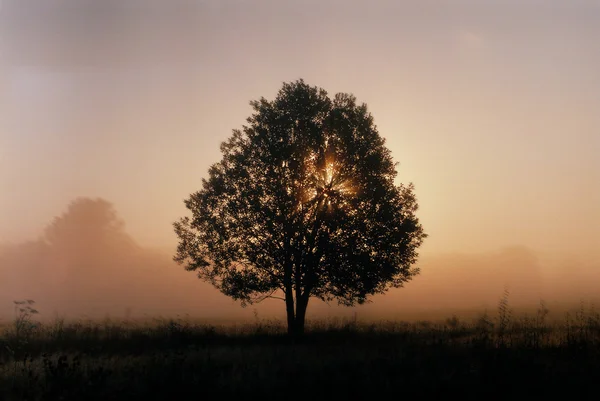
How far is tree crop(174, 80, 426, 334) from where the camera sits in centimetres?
2706

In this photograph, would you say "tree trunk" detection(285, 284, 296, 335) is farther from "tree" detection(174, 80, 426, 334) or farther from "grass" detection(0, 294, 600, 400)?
"grass" detection(0, 294, 600, 400)

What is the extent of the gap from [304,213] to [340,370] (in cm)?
1408

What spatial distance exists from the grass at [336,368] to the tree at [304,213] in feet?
18.0

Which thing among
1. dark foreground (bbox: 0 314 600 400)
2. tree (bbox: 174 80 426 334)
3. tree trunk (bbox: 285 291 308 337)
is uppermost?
tree (bbox: 174 80 426 334)

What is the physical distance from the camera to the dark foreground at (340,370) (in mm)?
12203

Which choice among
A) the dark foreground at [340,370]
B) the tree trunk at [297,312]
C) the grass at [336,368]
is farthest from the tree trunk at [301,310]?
the dark foreground at [340,370]

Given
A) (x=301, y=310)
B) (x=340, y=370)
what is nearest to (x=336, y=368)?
(x=340, y=370)

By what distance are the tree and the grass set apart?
549 cm

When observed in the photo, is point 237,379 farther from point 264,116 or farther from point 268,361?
point 264,116

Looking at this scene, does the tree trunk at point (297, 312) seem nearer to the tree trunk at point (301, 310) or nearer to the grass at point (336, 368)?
the tree trunk at point (301, 310)

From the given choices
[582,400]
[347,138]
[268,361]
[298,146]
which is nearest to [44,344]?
[268,361]

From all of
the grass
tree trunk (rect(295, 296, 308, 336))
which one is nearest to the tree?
tree trunk (rect(295, 296, 308, 336))

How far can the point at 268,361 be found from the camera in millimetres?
15477

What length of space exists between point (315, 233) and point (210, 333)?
24.2 feet
